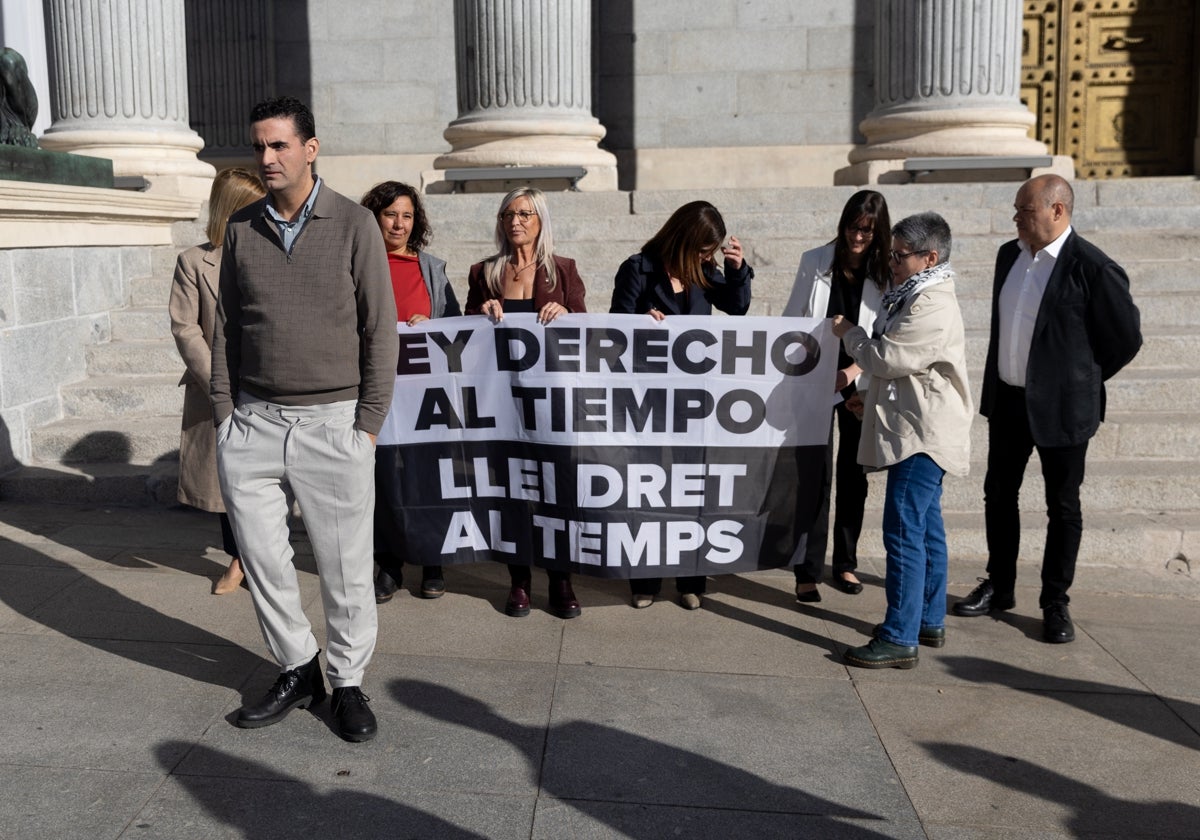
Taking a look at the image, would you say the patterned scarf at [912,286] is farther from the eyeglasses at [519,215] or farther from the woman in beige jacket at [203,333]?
the woman in beige jacket at [203,333]

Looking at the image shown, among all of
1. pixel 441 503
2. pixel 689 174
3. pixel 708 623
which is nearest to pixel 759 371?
pixel 708 623

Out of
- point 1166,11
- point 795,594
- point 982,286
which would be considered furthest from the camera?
point 1166,11

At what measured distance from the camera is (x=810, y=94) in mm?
13039

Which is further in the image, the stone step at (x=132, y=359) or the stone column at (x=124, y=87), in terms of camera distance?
the stone column at (x=124, y=87)

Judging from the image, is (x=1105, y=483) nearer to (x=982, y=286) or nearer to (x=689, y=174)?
(x=982, y=286)

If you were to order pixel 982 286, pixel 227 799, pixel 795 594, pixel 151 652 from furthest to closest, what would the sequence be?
pixel 982 286
pixel 795 594
pixel 151 652
pixel 227 799

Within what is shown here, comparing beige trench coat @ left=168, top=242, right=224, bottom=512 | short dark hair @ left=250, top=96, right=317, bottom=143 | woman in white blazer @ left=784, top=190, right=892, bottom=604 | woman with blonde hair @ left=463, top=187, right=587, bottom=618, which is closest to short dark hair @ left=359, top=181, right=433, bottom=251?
woman with blonde hair @ left=463, top=187, right=587, bottom=618

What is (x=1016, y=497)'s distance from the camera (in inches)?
226

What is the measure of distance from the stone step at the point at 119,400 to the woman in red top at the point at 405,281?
2967 mm

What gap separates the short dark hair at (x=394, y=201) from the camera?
5.69 m

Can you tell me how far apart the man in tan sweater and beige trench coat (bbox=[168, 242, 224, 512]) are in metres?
1.41

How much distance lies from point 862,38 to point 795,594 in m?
8.56

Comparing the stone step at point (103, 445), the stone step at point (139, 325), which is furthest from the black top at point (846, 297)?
the stone step at point (139, 325)

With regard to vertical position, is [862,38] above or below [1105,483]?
above
